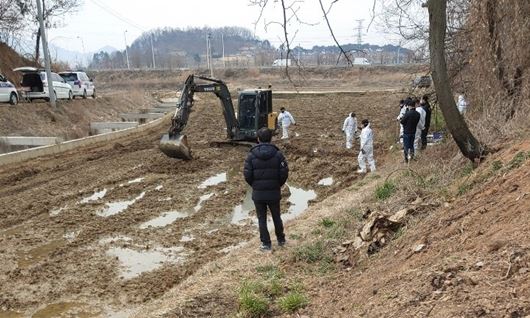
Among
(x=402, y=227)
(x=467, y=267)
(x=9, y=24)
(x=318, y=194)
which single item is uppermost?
(x=9, y=24)

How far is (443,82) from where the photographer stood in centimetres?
777

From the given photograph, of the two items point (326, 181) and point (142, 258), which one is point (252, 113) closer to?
point (326, 181)

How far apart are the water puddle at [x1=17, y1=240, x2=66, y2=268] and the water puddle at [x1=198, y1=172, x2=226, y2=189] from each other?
504 centimetres

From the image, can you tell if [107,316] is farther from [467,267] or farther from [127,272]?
[467,267]

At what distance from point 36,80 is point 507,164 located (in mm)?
23864

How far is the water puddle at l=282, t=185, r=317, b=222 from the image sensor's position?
37.2ft

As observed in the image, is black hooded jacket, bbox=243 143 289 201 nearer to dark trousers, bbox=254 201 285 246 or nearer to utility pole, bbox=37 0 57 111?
dark trousers, bbox=254 201 285 246

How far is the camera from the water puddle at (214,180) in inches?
549

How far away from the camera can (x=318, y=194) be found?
42.8 feet

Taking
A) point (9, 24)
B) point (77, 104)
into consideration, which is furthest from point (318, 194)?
point (9, 24)

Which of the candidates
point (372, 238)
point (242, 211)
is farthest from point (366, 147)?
point (372, 238)

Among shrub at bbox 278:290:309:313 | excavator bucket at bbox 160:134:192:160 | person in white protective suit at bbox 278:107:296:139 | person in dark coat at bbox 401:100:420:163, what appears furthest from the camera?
person in white protective suit at bbox 278:107:296:139

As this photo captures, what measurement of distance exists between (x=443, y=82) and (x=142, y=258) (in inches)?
233

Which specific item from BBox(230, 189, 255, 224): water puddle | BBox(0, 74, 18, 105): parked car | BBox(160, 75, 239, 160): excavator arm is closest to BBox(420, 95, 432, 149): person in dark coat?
BBox(230, 189, 255, 224): water puddle
